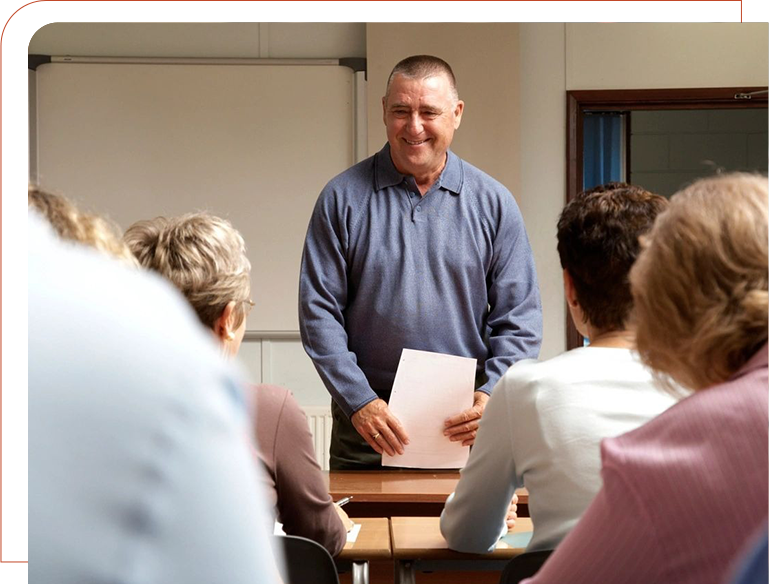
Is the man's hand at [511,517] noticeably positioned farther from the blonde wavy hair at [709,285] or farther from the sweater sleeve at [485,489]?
the blonde wavy hair at [709,285]

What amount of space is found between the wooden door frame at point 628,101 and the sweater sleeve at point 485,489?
2.98 m

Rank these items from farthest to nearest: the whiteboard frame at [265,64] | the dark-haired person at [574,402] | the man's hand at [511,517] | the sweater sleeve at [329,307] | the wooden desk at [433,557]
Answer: the whiteboard frame at [265,64], the sweater sleeve at [329,307], the man's hand at [511,517], the wooden desk at [433,557], the dark-haired person at [574,402]

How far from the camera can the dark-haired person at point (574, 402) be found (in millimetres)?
1387

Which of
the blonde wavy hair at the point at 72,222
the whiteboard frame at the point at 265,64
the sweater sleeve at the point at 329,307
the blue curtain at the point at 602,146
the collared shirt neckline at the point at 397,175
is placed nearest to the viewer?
the blonde wavy hair at the point at 72,222

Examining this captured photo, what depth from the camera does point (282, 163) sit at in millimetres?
4520

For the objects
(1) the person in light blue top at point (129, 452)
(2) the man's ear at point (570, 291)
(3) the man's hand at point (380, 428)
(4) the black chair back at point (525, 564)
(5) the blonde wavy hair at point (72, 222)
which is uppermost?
(5) the blonde wavy hair at point (72, 222)

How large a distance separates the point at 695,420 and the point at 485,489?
81 centimetres

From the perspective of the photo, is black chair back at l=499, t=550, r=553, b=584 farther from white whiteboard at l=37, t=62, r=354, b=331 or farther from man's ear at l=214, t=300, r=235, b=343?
white whiteboard at l=37, t=62, r=354, b=331

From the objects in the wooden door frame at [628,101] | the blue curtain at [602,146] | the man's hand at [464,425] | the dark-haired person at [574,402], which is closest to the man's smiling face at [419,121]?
the man's hand at [464,425]

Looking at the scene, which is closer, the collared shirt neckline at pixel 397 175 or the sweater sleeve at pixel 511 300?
the sweater sleeve at pixel 511 300

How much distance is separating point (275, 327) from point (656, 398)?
3.31 meters

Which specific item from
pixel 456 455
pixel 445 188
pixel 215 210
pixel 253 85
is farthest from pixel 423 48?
pixel 456 455

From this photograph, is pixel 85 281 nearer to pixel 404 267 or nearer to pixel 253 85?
pixel 404 267

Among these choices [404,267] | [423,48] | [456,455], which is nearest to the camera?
[456,455]
